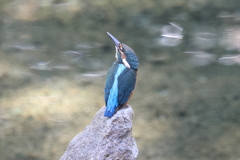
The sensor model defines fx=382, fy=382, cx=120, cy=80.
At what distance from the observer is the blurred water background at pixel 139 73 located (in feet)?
12.5

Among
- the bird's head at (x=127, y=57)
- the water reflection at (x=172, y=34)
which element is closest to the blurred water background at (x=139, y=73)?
the water reflection at (x=172, y=34)

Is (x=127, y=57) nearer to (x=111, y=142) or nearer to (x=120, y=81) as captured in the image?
(x=120, y=81)

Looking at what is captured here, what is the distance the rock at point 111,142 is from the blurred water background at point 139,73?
1.42m

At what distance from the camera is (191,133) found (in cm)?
387

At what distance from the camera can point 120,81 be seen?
255cm

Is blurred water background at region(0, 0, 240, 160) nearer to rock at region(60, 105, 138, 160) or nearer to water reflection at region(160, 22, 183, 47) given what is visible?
water reflection at region(160, 22, 183, 47)

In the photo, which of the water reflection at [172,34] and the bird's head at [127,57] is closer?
the bird's head at [127,57]

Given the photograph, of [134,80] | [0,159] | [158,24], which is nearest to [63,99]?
[0,159]

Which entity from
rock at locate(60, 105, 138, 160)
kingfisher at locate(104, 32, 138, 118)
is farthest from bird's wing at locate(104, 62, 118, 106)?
rock at locate(60, 105, 138, 160)

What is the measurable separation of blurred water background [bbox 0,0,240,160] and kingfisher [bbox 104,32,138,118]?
1208mm

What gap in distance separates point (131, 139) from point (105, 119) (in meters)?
0.21

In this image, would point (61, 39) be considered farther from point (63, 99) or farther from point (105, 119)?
point (105, 119)

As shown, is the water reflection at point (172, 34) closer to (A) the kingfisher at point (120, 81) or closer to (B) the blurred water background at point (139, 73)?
(B) the blurred water background at point (139, 73)

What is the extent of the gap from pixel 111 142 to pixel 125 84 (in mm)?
419
